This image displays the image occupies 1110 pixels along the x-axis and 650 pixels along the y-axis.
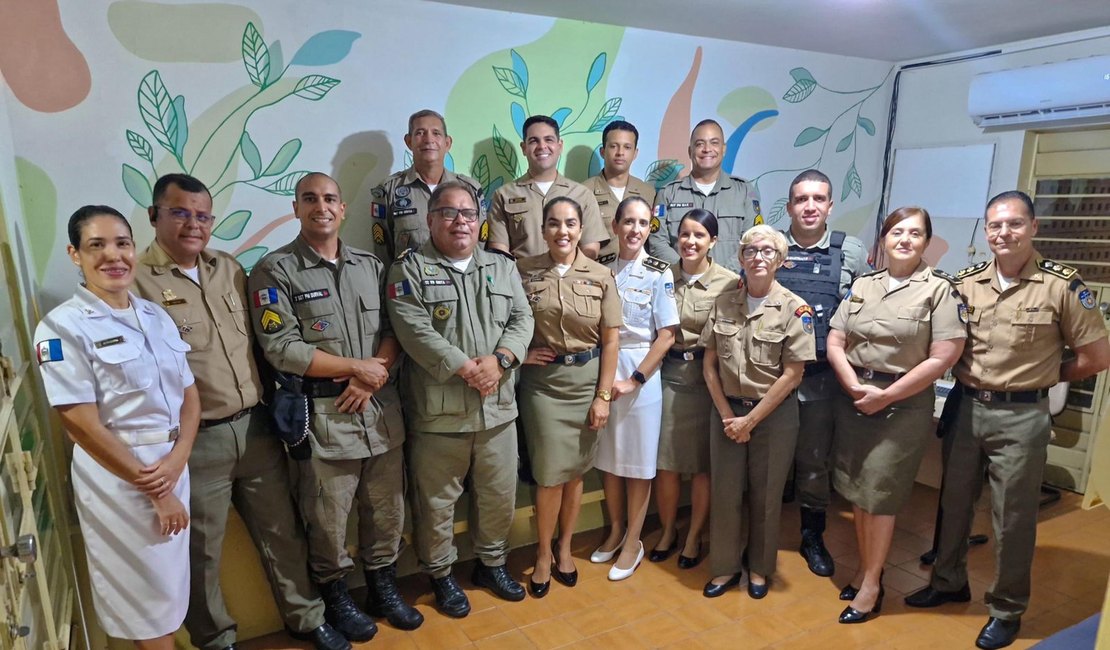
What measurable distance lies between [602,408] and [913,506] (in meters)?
2.37

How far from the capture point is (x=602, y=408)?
3117mm

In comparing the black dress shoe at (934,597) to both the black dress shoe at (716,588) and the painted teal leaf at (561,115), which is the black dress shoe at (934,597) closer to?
the black dress shoe at (716,588)

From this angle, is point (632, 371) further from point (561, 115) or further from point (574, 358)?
point (561, 115)

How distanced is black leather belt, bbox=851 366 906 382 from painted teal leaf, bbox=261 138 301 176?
2791 mm

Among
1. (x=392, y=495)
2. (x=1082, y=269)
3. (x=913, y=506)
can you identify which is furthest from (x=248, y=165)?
(x=1082, y=269)

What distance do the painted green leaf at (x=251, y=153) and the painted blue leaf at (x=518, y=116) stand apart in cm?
136

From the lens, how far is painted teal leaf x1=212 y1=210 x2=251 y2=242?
3.28 meters

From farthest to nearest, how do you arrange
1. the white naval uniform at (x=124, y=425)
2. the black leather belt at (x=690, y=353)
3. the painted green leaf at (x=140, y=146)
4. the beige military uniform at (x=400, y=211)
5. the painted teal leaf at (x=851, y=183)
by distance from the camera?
the painted teal leaf at (x=851, y=183) < the beige military uniform at (x=400, y=211) < the black leather belt at (x=690, y=353) < the painted green leaf at (x=140, y=146) < the white naval uniform at (x=124, y=425)

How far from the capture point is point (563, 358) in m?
3.08

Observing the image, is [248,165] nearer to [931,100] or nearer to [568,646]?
[568,646]

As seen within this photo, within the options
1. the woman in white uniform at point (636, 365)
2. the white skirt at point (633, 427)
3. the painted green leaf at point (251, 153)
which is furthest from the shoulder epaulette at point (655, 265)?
the painted green leaf at point (251, 153)

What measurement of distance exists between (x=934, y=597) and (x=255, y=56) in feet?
13.1

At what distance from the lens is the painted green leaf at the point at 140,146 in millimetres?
3001

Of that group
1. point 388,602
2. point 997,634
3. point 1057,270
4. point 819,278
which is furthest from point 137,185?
point 997,634
